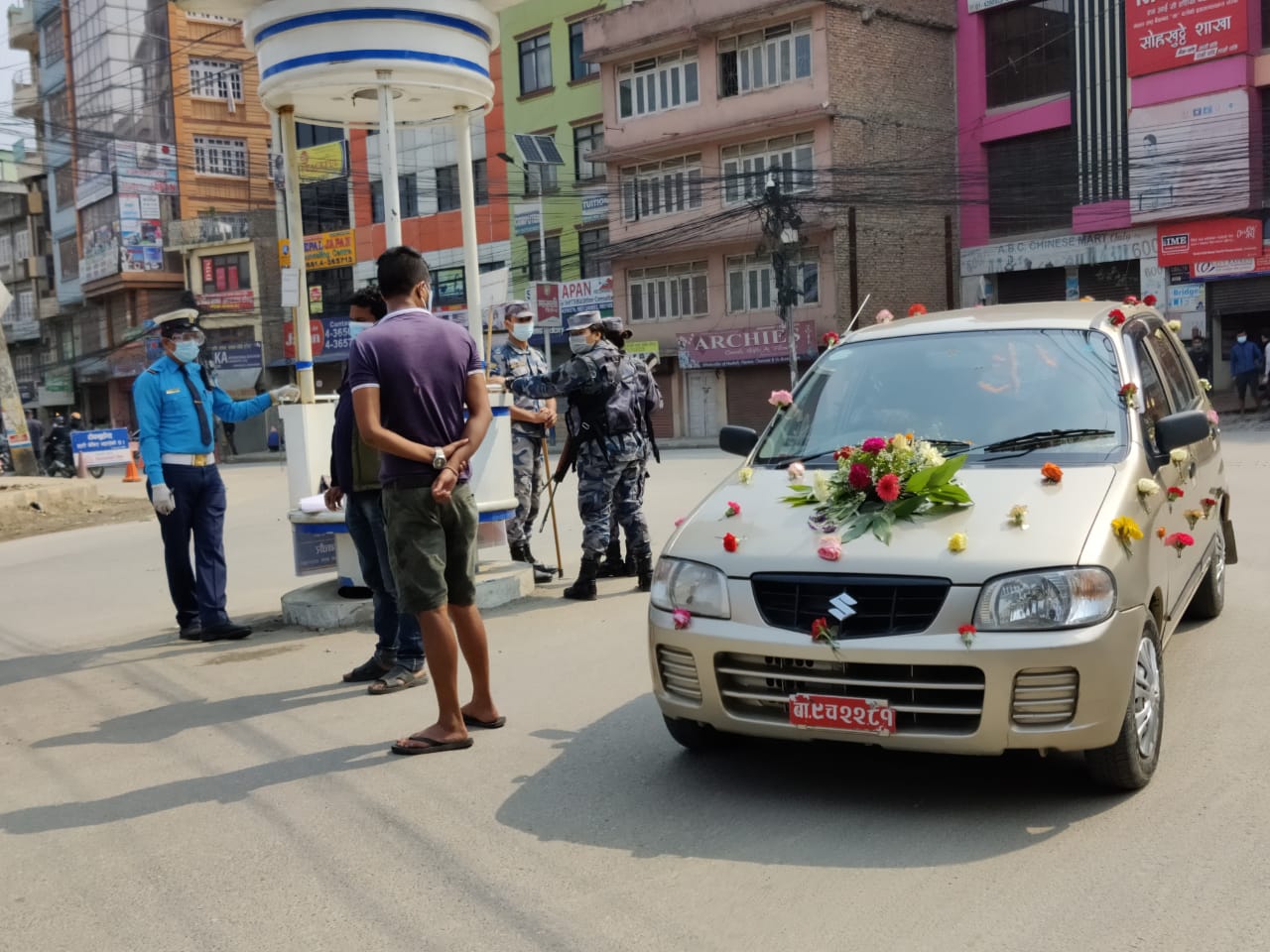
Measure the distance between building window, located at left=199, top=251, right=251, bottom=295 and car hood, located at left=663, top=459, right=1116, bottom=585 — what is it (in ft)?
157

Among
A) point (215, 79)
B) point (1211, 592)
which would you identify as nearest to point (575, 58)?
point (215, 79)

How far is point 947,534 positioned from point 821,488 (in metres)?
0.56

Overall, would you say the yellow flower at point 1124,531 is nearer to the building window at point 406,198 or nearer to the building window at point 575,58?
the building window at point 575,58

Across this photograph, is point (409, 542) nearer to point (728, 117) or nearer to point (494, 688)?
point (494, 688)

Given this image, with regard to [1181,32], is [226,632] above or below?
below

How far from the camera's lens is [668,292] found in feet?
124

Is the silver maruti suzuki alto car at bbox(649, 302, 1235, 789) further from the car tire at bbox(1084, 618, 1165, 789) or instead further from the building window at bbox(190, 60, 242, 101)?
the building window at bbox(190, 60, 242, 101)

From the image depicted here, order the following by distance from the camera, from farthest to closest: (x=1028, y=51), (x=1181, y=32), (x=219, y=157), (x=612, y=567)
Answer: (x=219, y=157), (x=1028, y=51), (x=1181, y=32), (x=612, y=567)

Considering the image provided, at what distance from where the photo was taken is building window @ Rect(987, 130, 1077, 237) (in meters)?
32.2

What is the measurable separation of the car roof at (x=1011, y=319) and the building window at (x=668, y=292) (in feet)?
102

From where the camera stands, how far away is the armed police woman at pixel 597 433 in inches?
322

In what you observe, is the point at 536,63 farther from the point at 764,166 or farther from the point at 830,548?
the point at 830,548

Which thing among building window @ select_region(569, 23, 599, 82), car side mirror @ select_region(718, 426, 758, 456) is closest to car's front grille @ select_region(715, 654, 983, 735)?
car side mirror @ select_region(718, 426, 758, 456)

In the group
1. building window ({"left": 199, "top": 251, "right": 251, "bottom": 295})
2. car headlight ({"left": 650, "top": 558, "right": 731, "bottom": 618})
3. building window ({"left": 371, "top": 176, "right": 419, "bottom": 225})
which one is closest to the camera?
car headlight ({"left": 650, "top": 558, "right": 731, "bottom": 618})
